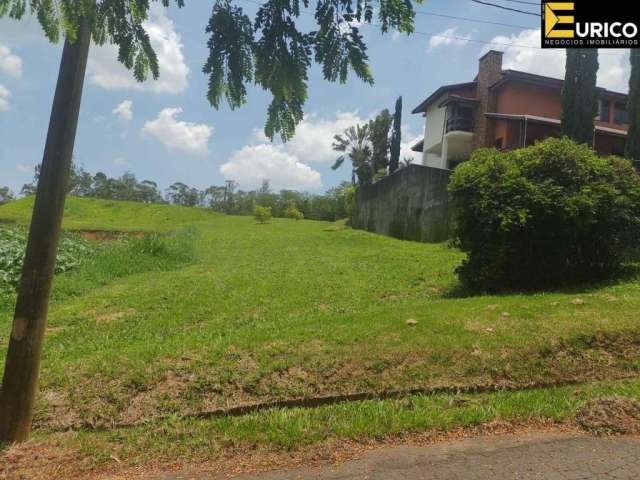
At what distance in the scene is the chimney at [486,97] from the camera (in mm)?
22156

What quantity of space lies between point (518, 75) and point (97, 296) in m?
19.5

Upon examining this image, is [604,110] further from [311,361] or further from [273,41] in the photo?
[273,41]

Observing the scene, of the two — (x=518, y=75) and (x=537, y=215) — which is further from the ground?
(x=518, y=75)

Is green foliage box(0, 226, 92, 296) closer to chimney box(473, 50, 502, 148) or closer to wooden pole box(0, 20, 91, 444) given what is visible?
wooden pole box(0, 20, 91, 444)

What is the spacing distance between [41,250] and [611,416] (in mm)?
4250

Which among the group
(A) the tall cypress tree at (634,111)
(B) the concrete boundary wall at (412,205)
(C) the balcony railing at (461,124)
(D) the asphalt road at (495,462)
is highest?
(C) the balcony railing at (461,124)

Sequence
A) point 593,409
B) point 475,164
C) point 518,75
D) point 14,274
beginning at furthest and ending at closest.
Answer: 1. point 518,75
2. point 14,274
3. point 475,164
4. point 593,409

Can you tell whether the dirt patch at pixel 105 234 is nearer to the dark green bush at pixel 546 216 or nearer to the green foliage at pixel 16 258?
the green foliage at pixel 16 258

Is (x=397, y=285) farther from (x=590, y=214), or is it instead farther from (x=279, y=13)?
(x=279, y=13)

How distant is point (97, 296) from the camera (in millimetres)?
8953

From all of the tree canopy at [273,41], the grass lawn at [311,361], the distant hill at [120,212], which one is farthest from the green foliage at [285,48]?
the distant hill at [120,212]

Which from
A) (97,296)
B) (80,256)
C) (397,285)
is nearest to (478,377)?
(397,285)

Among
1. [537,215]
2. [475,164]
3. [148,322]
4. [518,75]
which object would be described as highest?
[518,75]

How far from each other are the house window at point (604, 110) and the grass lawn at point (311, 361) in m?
18.1
